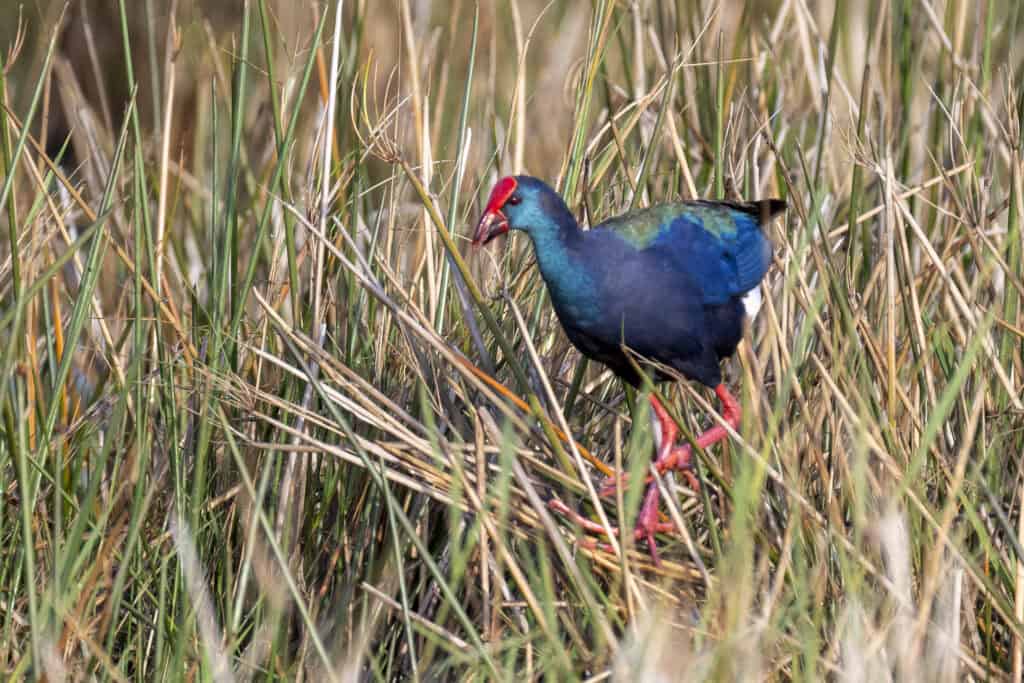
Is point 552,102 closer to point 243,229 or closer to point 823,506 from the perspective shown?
point 243,229

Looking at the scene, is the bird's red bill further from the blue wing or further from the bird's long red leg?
the bird's long red leg

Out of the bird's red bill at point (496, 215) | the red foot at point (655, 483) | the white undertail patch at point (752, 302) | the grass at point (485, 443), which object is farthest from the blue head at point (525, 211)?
the white undertail patch at point (752, 302)

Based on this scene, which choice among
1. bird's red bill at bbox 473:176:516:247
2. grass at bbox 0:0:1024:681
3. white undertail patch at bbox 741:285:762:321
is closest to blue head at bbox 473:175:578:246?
bird's red bill at bbox 473:176:516:247

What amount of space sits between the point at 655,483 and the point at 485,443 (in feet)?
0.88

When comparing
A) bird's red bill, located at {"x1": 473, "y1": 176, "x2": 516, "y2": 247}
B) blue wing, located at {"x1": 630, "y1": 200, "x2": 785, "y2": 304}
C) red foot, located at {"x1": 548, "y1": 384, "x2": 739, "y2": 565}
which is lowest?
red foot, located at {"x1": 548, "y1": 384, "x2": 739, "y2": 565}

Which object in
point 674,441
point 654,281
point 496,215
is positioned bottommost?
point 674,441

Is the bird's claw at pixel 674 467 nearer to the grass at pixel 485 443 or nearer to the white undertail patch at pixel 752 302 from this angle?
the grass at pixel 485 443

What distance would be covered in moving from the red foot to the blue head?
326mm

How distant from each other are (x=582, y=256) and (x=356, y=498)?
0.53m

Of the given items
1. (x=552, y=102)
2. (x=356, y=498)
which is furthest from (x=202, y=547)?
(x=552, y=102)

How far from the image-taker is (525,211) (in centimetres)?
197

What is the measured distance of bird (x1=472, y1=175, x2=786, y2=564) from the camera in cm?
197

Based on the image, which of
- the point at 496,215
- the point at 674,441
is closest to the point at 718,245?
the point at 674,441

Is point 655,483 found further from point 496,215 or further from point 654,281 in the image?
point 496,215
